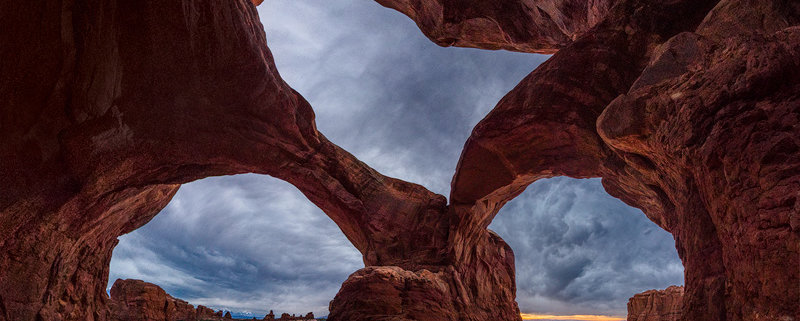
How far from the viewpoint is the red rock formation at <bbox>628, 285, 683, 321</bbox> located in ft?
58.7

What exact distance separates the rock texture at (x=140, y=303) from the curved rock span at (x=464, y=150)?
4606 mm

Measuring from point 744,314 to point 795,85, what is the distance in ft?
9.50

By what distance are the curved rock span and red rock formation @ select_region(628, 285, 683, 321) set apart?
6.82m

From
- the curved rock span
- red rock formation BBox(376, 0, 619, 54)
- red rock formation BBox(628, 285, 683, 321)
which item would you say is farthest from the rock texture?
red rock formation BBox(628, 285, 683, 321)

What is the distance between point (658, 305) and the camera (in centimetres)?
1867

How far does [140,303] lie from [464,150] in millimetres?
16450

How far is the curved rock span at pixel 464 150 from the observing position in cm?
542

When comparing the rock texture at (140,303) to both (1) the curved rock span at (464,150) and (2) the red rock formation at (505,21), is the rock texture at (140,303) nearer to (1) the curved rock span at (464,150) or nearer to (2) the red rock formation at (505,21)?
(1) the curved rock span at (464,150)

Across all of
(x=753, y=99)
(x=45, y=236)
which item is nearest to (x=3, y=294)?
(x=45, y=236)

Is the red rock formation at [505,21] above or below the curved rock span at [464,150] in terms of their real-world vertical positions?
above

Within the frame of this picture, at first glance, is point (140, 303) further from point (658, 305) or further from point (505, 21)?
point (658, 305)

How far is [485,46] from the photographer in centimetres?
1875

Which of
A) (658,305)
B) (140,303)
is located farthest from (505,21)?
(140,303)

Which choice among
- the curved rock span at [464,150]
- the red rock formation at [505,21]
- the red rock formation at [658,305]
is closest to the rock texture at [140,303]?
the curved rock span at [464,150]
